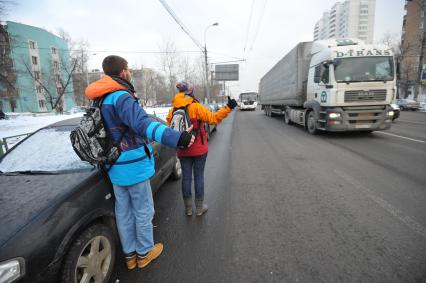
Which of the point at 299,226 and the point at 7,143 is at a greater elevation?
the point at 7,143

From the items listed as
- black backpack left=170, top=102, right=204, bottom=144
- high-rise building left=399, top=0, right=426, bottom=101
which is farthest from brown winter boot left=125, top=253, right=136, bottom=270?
high-rise building left=399, top=0, right=426, bottom=101

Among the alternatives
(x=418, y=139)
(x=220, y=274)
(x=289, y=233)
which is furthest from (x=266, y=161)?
(x=418, y=139)

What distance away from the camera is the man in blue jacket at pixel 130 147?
68.7 inches

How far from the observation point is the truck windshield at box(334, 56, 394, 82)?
739cm

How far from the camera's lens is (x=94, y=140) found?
5.92 ft

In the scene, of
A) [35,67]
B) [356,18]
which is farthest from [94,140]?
[356,18]

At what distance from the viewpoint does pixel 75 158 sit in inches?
92.9

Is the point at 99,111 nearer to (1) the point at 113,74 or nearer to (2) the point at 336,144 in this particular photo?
(1) the point at 113,74

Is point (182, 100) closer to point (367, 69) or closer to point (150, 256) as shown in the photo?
point (150, 256)

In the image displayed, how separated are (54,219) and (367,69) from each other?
9.20m

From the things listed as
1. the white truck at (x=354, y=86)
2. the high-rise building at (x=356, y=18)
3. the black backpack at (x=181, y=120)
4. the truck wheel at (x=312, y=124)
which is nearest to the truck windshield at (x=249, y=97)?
the truck wheel at (x=312, y=124)

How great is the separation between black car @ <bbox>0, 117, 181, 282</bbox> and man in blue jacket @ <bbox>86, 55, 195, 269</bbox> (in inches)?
5.9

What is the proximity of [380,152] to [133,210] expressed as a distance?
6827 mm

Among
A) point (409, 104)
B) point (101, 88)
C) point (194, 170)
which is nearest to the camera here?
point (101, 88)
